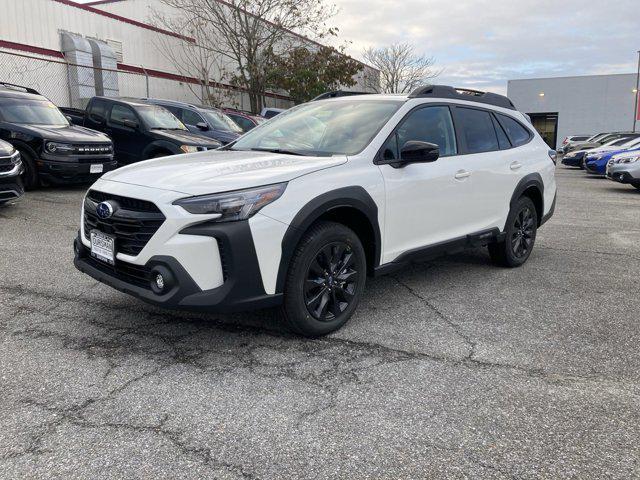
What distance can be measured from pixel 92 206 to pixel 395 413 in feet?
8.03

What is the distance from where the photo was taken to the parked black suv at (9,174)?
7.07m

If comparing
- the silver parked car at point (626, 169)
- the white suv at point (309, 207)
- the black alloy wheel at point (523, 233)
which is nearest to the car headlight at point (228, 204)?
the white suv at point (309, 207)

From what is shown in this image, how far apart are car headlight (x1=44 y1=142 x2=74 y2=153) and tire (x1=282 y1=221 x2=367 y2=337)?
7102mm

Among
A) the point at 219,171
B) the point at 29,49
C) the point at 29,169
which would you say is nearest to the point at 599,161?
the point at 29,169

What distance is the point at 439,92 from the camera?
189 inches

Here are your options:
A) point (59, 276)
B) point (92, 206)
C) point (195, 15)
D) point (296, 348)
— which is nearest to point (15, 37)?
point (195, 15)

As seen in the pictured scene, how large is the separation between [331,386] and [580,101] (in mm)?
57394

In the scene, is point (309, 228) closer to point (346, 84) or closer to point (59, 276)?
point (59, 276)

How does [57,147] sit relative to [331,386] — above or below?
above

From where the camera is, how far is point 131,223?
10.9 feet

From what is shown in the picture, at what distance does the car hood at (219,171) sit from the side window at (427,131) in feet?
1.83

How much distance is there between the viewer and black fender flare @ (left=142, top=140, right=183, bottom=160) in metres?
10.3

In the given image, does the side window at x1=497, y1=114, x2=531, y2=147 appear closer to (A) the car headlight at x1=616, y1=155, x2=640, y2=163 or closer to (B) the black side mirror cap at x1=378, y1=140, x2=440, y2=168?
(B) the black side mirror cap at x1=378, y1=140, x2=440, y2=168

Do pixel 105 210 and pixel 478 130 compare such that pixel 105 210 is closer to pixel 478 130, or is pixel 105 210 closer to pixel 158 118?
pixel 478 130
